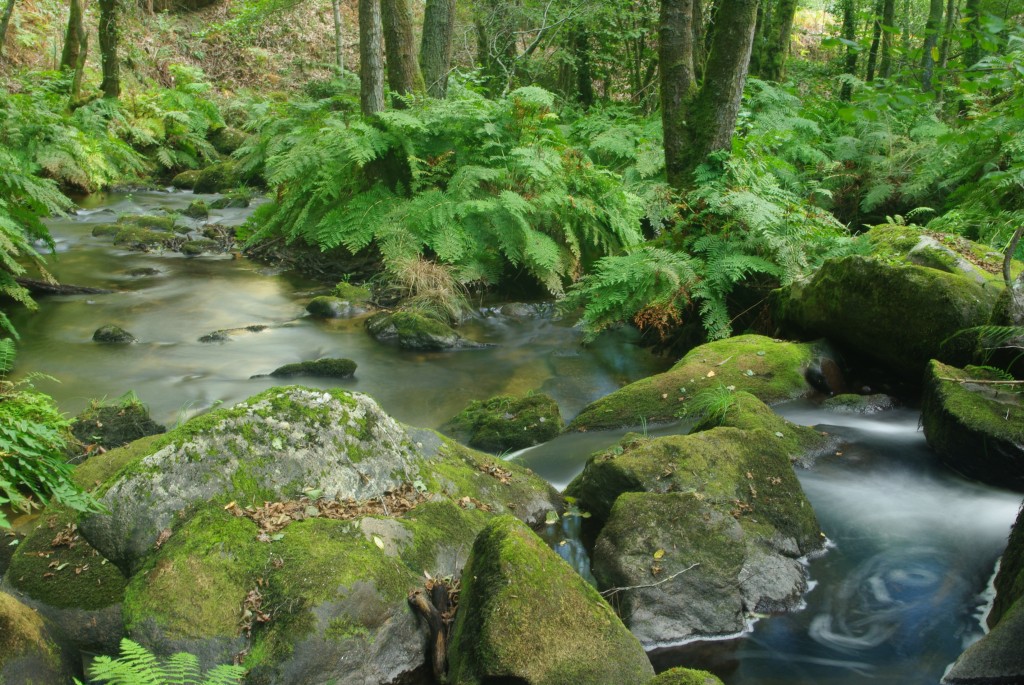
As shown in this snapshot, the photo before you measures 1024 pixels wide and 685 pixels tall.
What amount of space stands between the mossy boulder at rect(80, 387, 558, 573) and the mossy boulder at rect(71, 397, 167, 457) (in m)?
1.32

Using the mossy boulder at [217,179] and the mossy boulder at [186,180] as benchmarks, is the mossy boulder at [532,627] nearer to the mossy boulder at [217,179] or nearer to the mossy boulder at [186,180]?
the mossy boulder at [217,179]

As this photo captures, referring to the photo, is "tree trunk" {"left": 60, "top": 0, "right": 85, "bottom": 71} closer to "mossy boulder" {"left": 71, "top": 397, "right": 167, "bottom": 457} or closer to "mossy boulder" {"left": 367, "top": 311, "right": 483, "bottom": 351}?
"mossy boulder" {"left": 367, "top": 311, "right": 483, "bottom": 351}

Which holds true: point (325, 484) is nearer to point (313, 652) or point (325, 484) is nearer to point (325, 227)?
point (313, 652)

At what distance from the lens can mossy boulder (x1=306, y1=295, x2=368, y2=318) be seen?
9.63m

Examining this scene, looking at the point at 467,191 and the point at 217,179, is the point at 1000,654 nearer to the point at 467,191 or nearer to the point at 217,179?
the point at 467,191

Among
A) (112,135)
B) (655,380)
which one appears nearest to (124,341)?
(655,380)

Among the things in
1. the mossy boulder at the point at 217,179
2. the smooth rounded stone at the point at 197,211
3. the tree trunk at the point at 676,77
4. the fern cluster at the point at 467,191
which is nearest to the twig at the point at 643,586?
the tree trunk at the point at 676,77

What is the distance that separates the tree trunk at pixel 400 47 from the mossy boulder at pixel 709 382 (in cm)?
671

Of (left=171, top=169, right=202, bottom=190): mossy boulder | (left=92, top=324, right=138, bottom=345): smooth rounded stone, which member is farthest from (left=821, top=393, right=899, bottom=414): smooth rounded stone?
A: (left=171, top=169, right=202, bottom=190): mossy boulder

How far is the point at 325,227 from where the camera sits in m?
10.5

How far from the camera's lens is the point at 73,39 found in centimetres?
1823

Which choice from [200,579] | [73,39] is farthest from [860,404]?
[73,39]

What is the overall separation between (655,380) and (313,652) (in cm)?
411

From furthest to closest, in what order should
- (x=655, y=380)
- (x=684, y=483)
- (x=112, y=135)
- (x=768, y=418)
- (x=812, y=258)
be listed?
(x=112, y=135), (x=812, y=258), (x=655, y=380), (x=768, y=418), (x=684, y=483)
